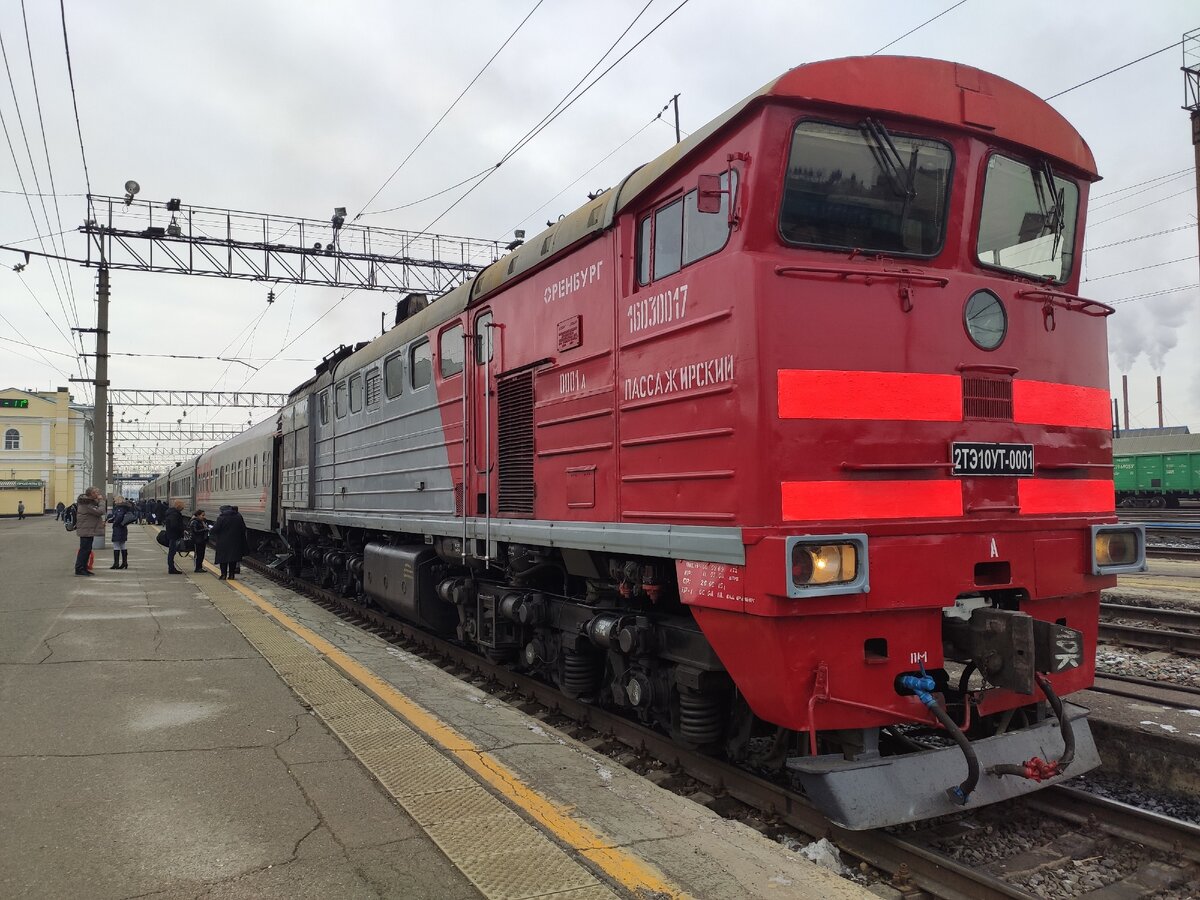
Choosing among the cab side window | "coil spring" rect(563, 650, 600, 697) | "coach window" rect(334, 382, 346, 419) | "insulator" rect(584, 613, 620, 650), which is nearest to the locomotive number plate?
the cab side window

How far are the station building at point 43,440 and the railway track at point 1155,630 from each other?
224ft

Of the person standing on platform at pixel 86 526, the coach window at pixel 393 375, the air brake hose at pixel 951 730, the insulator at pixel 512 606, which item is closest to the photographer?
the air brake hose at pixel 951 730

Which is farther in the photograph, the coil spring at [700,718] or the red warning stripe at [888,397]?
the coil spring at [700,718]

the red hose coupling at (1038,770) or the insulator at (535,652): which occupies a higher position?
the insulator at (535,652)

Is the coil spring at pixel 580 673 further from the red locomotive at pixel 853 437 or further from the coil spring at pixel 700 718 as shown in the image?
the coil spring at pixel 700 718

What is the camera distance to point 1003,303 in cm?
460

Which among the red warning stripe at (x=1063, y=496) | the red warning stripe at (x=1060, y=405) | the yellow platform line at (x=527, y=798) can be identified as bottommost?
the yellow platform line at (x=527, y=798)

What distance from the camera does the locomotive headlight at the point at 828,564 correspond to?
384cm

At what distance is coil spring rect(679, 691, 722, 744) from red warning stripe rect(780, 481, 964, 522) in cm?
145

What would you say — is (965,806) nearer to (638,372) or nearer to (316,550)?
(638,372)

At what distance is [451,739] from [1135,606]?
29.3ft

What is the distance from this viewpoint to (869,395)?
4.16 meters

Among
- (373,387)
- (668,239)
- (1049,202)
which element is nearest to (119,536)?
(373,387)

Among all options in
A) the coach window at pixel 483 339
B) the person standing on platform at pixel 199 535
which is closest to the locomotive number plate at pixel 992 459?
the coach window at pixel 483 339
